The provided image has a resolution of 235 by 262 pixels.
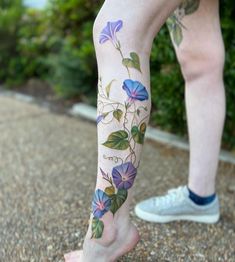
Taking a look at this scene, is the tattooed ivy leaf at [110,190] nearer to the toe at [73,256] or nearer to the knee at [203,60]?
the toe at [73,256]

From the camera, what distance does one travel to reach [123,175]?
1.14 metres

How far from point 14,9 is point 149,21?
12.9 feet

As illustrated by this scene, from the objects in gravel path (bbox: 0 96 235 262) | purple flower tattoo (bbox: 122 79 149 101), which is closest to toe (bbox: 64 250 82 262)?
gravel path (bbox: 0 96 235 262)

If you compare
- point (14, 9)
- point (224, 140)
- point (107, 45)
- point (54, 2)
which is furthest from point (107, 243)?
point (14, 9)

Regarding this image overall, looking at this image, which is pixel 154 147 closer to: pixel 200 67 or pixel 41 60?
pixel 200 67

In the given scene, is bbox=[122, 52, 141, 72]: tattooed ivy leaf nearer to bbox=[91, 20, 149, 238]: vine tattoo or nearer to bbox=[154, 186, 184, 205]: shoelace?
bbox=[91, 20, 149, 238]: vine tattoo

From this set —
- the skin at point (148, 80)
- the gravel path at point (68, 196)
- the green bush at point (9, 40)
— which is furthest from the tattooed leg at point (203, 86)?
the green bush at point (9, 40)

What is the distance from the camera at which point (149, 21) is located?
3.69 ft

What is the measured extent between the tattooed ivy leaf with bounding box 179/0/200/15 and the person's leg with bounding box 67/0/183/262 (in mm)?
312

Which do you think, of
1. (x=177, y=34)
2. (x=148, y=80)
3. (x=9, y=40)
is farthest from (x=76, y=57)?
(x=148, y=80)

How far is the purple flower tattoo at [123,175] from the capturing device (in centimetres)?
113

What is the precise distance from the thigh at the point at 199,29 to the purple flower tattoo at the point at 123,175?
55 cm

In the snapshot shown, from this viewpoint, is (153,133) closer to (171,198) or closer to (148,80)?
(171,198)

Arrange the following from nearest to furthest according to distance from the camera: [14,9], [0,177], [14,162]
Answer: [0,177] < [14,162] < [14,9]
